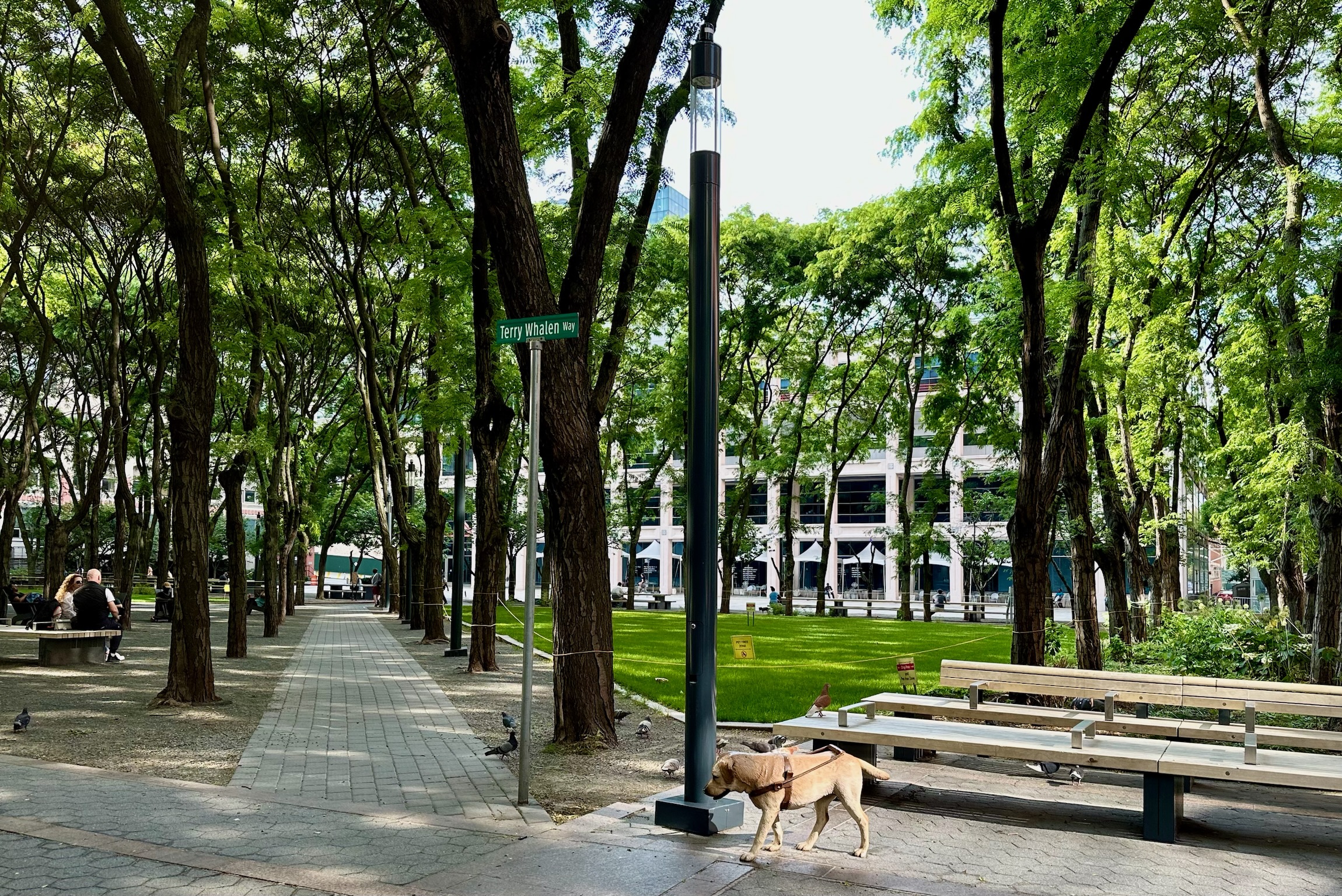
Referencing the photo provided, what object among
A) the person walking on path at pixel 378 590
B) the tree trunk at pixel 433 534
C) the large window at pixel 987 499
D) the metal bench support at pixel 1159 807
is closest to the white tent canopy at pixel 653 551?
the person walking on path at pixel 378 590

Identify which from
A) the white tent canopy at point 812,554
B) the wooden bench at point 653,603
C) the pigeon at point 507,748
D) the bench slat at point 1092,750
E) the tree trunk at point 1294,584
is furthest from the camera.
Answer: the white tent canopy at point 812,554

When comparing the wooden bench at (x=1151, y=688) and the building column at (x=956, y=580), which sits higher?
the wooden bench at (x=1151, y=688)

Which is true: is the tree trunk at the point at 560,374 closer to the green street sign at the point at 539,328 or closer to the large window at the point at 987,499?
the green street sign at the point at 539,328

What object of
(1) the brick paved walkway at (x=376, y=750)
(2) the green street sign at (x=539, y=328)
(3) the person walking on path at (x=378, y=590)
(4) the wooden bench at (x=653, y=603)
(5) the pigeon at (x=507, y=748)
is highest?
(2) the green street sign at (x=539, y=328)

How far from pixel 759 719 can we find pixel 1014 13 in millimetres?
8862

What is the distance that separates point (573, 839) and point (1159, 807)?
363 centimetres

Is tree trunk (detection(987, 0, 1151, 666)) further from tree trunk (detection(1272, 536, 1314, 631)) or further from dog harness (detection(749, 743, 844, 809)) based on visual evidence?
dog harness (detection(749, 743, 844, 809))

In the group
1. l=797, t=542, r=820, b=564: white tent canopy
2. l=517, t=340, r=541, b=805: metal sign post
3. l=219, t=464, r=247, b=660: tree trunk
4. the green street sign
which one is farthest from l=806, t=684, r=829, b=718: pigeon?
l=797, t=542, r=820, b=564: white tent canopy

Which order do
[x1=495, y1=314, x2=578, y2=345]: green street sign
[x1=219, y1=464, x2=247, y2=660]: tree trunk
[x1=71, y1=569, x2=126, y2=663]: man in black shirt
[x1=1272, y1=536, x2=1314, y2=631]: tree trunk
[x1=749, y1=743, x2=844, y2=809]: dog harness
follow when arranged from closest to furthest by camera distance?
A: [x1=749, y1=743, x2=844, y2=809]: dog harness → [x1=495, y1=314, x2=578, y2=345]: green street sign → [x1=1272, y1=536, x2=1314, y2=631]: tree trunk → [x1=71, y1=569, x2=126, y2=663]: man in black shirt → [x1=219, y1=464, x2=247, y2=660]: tree trunk

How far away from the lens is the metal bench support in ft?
21.3

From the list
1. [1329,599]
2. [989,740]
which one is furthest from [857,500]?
[989,740]

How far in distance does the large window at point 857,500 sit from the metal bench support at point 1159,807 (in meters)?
57.8

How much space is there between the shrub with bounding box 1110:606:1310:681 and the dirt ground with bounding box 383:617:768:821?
6.74m

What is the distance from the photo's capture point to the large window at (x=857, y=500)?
64488 millimetres
